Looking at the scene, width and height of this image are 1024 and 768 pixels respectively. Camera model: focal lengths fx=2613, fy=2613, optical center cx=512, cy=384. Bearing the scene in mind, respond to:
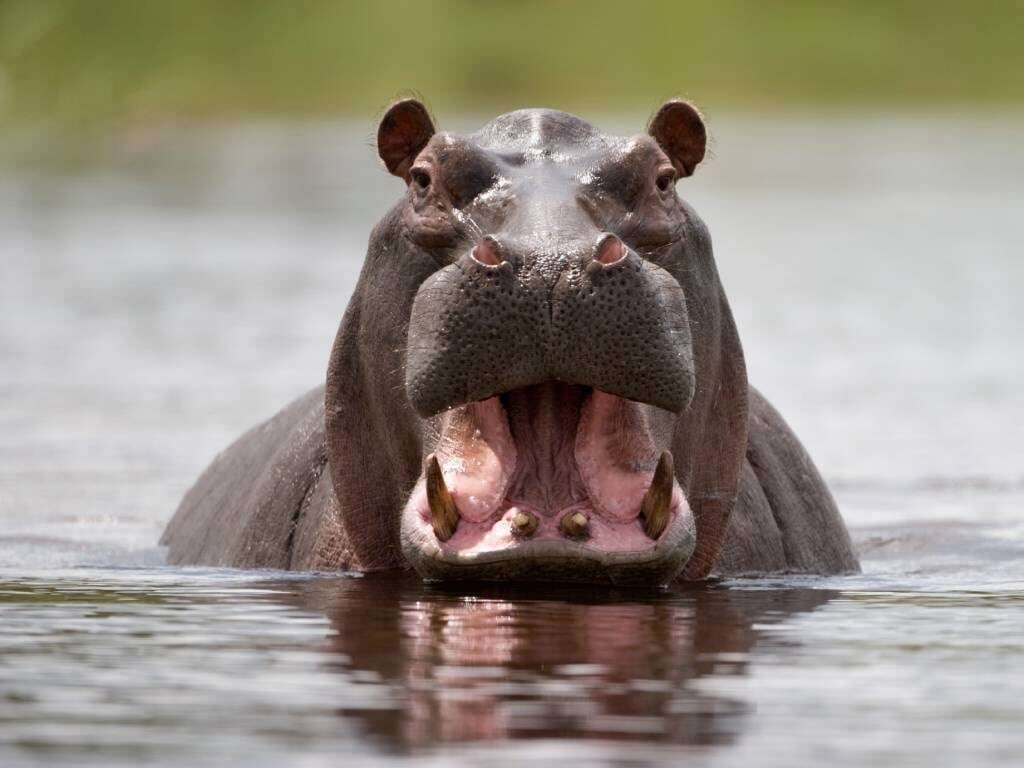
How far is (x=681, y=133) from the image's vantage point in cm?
718

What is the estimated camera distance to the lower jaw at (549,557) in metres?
6.15

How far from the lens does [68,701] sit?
521 cm

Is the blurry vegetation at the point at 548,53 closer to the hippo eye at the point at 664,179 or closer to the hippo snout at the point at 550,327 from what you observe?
the hippo eye at the point at 664,179

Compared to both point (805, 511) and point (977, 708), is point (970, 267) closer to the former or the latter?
point (805, 511)

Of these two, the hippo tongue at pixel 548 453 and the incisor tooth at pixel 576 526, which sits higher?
the hippo tongue at pixel 548 453

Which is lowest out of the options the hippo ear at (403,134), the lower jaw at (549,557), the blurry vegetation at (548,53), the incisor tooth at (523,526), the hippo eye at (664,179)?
the lower jaw at (549,557)

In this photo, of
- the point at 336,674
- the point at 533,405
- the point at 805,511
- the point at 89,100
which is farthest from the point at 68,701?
the point at 89,100

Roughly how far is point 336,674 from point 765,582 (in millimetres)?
2305

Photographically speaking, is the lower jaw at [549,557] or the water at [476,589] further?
the lower jaw at [549,557]

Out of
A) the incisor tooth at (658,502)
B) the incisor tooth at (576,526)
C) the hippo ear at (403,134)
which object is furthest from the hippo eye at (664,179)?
the incisor tooth at (576,526)

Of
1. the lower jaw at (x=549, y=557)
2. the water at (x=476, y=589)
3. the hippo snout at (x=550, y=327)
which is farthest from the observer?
the lower jaw at (x=549, y=557)

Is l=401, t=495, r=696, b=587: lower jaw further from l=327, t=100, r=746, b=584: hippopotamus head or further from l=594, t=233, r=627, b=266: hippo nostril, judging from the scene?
l=594, t=233, r=627, b=266: hippo nostril

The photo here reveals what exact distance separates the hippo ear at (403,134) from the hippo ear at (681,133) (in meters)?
Result: 0.62

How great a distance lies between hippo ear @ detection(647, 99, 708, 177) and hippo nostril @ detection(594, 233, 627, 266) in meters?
0.99
